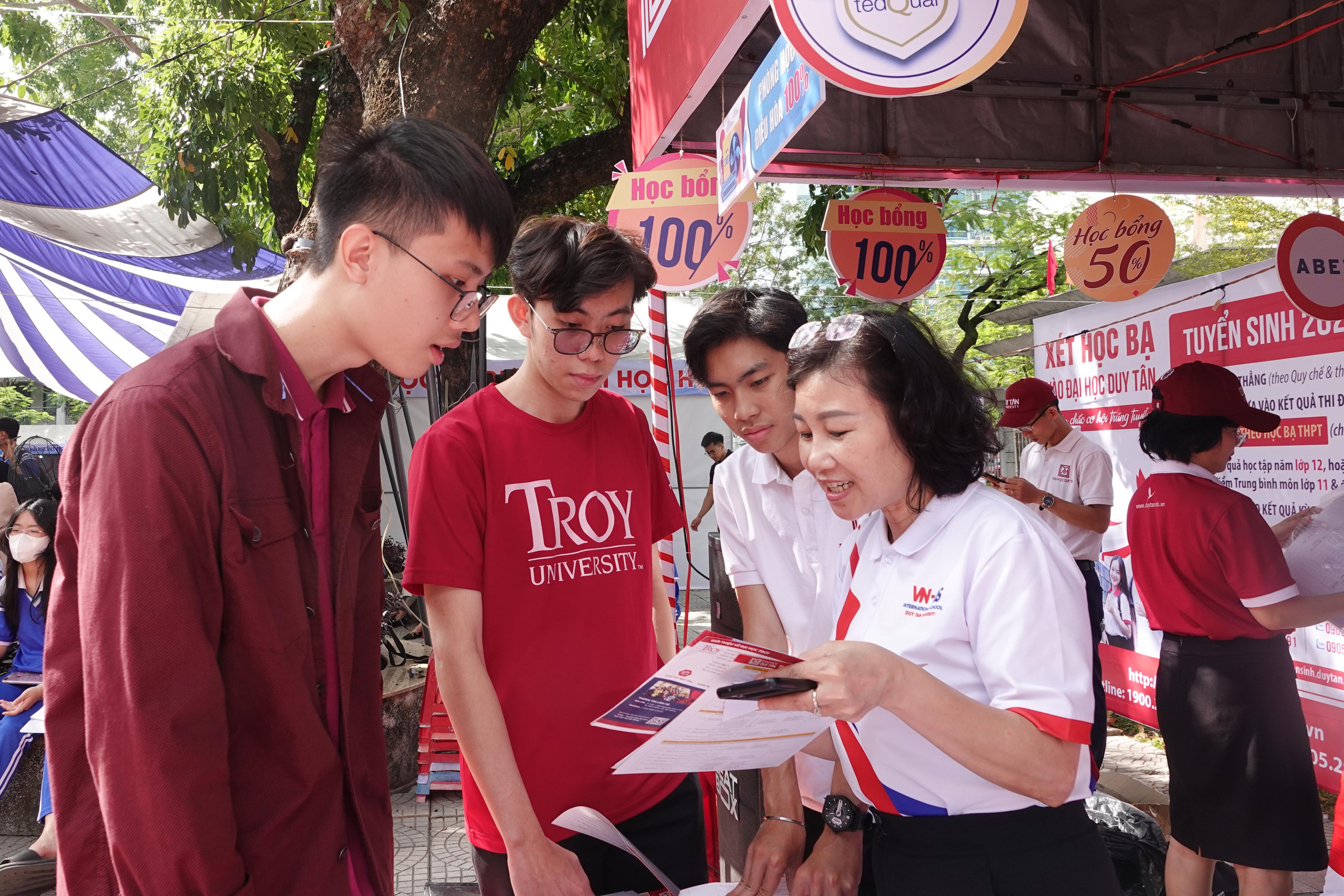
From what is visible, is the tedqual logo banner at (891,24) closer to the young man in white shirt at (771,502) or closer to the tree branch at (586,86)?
the young man in white shirt at (771,502)

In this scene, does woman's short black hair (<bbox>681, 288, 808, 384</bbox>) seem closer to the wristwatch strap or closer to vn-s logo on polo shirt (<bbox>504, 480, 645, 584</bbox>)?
vn-s logo on polo shirt (<bbox>504, 480, 645, 584</bbox>)

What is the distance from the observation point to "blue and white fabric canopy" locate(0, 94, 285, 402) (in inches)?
309

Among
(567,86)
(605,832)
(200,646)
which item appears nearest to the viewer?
(200,646)

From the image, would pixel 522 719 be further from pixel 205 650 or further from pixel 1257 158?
pixel 1257 158

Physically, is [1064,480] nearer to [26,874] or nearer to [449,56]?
[449,56]

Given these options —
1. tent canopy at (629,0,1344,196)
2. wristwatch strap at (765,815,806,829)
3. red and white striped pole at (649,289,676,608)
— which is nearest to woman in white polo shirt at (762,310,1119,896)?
wristwatch strap at (765,815,806,829)

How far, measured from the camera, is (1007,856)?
1460 mm

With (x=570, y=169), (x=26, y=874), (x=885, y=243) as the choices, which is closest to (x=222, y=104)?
(x=570, y=169)

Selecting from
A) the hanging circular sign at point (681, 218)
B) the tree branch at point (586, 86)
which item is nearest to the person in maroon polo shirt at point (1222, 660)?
the hanging circular sign at point (681, 218)

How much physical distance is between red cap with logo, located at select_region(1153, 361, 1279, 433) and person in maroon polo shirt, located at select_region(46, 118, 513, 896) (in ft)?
9.79

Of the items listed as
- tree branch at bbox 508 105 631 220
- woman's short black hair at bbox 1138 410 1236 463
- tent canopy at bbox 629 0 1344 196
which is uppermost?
tree branch at bbox 508 105 631 220

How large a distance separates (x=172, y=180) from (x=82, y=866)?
6276 millimetres

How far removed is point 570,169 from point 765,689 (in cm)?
631

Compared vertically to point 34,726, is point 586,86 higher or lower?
higher
